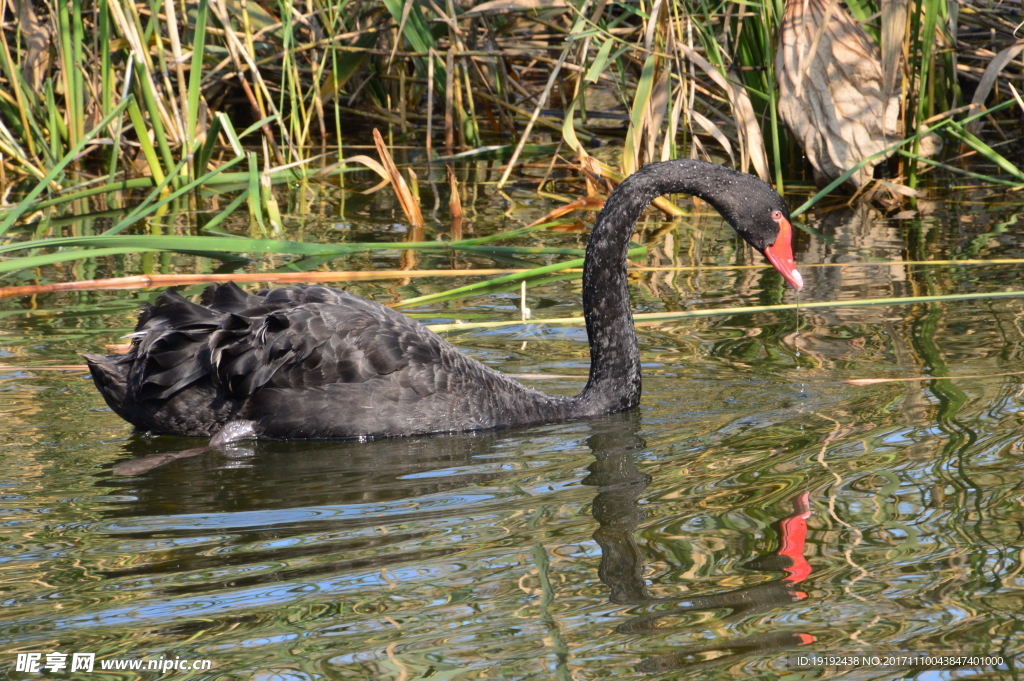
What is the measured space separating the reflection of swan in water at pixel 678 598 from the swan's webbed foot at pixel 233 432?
1.31m

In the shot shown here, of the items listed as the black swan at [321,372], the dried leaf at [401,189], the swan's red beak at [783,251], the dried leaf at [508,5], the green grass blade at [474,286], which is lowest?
the black swan at [321,372]

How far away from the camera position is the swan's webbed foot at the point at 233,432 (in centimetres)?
443

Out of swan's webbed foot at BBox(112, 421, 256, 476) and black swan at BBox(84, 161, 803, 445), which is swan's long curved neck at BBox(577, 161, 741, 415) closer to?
black swan at BBox(84, 161, 803, 445)

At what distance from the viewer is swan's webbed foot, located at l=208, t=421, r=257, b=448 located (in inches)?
175

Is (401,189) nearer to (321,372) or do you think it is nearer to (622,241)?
(622,241)

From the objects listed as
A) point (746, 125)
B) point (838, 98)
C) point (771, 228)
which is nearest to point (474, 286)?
point (771, 228)

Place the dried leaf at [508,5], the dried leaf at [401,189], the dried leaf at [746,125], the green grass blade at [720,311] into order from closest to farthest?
the green grass blade at [720,311] < the dried leaf at [746,125] < the dried leaf at [401,189] < the dried leaf at [508,5]

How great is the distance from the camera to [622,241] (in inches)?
192

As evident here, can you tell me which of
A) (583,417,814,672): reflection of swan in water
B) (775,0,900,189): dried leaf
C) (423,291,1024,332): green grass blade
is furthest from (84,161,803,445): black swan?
(775,0,900,189): dried leaf

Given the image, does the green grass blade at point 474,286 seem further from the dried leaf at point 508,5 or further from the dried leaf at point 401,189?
the dried leaf at point 508,5

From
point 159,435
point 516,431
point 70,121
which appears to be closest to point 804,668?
point 516,431

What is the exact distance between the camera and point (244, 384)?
14.7 feet

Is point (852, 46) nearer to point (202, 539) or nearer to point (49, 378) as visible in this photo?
point (49, 378)

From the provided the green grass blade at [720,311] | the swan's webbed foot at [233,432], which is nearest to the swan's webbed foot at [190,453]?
the swan's webbed foot at [233,432]
